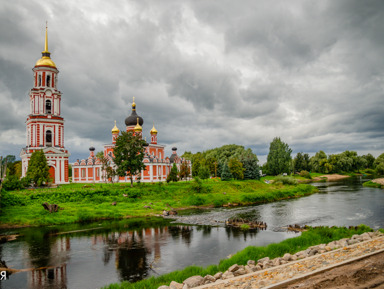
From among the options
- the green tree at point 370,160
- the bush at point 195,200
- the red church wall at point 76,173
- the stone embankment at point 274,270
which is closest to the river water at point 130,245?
the stone embankment at point 274,270

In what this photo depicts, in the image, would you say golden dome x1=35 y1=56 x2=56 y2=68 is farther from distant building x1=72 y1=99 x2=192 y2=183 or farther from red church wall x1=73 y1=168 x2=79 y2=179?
red church wall x1=73 y1=168 x2=79 y2=179

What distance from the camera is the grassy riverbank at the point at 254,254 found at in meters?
11.1

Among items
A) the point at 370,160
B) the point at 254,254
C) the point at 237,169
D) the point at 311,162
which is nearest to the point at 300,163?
the point at 311,162

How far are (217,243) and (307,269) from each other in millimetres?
8824

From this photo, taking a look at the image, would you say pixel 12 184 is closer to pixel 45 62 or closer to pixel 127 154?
pixel 127 154

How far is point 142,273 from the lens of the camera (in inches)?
512

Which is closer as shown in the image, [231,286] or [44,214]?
[231,286]

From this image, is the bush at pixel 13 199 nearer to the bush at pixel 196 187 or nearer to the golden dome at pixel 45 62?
the bush at pixel 196 187

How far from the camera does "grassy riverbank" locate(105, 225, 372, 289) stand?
1110 centimetres

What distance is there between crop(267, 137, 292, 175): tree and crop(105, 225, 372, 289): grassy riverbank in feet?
205

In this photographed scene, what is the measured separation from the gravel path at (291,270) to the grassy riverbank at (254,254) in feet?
8.31

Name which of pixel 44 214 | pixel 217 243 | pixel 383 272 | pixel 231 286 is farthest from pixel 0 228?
pixel 383 272

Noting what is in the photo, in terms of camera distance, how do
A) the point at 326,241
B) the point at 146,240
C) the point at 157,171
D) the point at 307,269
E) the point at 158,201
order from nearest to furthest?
the point at 307,269 → the point at 326,241 → the point at 146,240 → the point at 158,201 → the point at 157,171

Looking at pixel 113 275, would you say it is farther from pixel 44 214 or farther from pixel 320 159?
pixel 320 159
